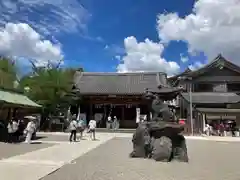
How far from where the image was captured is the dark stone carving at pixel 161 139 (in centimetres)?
1223

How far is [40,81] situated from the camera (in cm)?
Result: 3331

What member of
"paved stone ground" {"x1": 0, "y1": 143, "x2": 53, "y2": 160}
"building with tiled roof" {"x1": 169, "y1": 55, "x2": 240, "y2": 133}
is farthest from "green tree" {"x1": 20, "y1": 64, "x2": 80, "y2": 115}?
"paved stone ground" {"x1": 0, "y1": 143, "x2": 53, "y2": 160}

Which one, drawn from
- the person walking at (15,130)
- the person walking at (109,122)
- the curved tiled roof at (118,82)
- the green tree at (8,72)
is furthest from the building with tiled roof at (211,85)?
the person walking at (15,130)

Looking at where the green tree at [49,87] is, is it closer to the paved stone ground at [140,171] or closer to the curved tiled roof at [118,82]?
the curved tiled roof at [118,82]

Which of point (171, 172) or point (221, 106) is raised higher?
point (221, 106)

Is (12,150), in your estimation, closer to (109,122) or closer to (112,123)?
(112,123)

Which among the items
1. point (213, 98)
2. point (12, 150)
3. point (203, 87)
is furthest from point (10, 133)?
point (203, 87)

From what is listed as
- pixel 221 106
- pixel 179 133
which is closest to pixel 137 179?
pixel 179 133

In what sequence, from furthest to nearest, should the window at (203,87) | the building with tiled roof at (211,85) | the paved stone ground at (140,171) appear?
the window at (203,87), the building with tiled roof at (211,85), the paved stone ground at (140,171)

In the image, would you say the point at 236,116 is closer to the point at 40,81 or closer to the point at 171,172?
the point at 40,81

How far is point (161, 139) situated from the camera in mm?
12516

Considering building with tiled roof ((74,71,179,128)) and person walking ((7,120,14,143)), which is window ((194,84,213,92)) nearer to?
building with tiled roof ((74,71,179,128))

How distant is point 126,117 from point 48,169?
29.3m

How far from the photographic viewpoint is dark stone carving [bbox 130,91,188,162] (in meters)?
12.2
